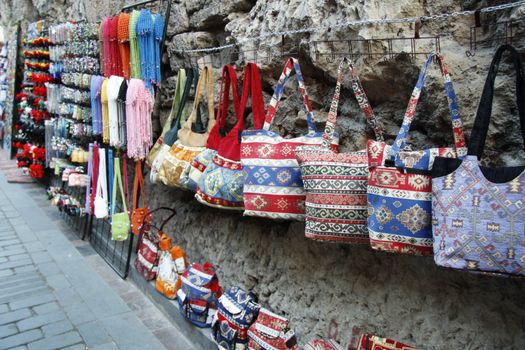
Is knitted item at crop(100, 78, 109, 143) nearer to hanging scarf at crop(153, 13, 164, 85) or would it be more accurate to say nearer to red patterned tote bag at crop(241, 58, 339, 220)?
hanging scarf at crop(153, 13, 164, 85)

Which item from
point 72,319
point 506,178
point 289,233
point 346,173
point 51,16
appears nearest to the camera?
point 506,178

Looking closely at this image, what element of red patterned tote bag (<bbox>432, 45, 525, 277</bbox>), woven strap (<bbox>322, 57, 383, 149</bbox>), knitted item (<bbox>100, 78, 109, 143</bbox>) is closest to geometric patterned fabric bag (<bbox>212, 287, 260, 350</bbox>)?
woven strap (<bbox>322, 57, 383, 149</bbox>)

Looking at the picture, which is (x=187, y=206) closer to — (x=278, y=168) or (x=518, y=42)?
(x=278, y=168)

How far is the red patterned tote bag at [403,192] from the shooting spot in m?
1.55

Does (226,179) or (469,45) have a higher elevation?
(469,45)

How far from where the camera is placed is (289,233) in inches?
106

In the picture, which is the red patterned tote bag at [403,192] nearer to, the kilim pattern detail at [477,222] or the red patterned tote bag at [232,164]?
the kilim pattern detail at [477,222]

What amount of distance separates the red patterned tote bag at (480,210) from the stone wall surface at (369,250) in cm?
29

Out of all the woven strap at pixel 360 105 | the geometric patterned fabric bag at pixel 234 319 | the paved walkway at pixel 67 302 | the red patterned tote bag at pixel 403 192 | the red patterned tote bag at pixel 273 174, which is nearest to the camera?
the red patterned tote bag at pixel 403 192

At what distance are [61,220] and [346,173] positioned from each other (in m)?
5.49

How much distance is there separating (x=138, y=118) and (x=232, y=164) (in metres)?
1.68

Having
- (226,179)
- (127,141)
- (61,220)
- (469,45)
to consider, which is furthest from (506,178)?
(61,220)

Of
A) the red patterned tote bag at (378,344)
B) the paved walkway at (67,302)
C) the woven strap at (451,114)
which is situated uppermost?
the woven strap at (451,114)

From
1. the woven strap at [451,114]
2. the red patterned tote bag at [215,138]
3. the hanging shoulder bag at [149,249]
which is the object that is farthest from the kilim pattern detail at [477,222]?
the hanging shoulder bag at [149,249]
